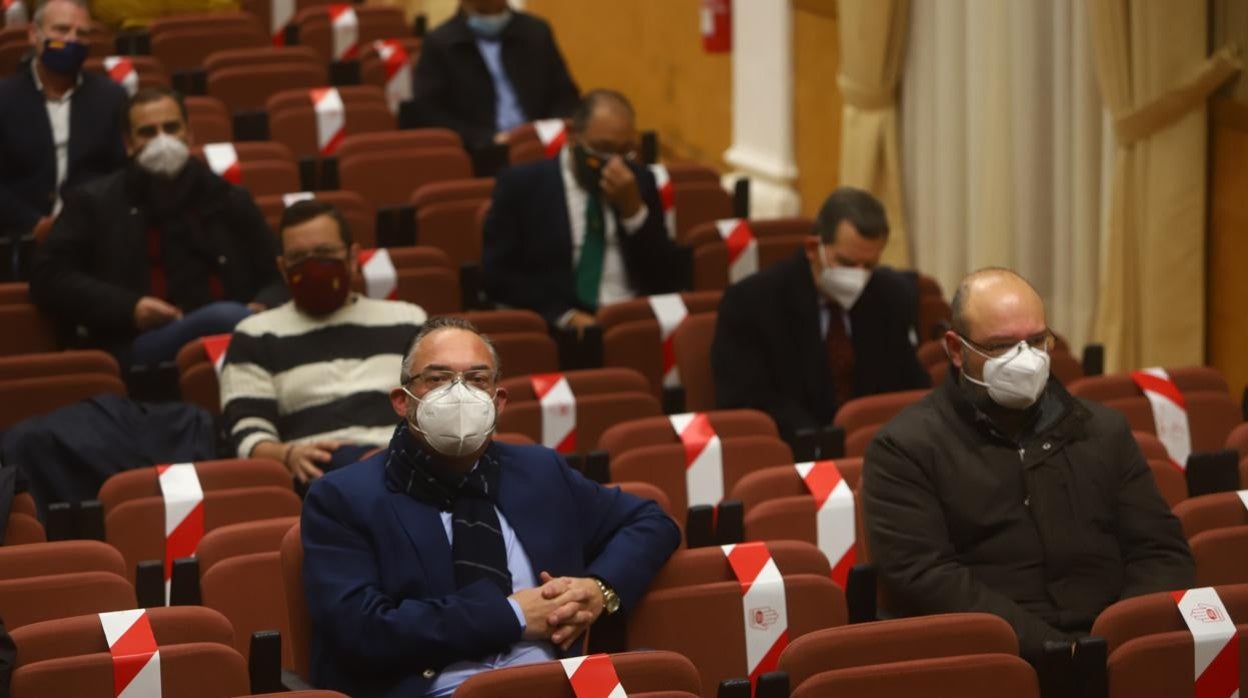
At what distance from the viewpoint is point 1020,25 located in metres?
5.52

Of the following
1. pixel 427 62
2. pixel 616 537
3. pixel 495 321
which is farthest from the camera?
pixel 427 62

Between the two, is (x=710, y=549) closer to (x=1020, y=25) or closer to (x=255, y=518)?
(x=255, y=518)

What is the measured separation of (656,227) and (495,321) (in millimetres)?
582

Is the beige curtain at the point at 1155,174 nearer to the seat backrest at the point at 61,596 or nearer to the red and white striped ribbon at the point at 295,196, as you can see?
the red and white striped ribbon at the point at 295,196

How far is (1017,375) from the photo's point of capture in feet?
9.79

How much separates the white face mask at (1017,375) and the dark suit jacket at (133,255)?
6.45ft

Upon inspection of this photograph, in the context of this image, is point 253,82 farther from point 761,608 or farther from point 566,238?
point 761,608

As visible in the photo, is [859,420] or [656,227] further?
[656,227]

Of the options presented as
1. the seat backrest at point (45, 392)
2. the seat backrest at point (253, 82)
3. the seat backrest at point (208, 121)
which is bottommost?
the seat backrest at point (45, 392)

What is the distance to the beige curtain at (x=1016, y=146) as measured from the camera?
17.6ft

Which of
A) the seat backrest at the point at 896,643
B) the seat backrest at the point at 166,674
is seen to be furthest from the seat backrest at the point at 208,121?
the seat backrest at the point at 896,643

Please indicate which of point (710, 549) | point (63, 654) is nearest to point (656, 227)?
point (710, 549)

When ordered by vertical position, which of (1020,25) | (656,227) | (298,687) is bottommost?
(298,687)

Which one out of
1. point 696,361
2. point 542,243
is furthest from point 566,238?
point 696,361
